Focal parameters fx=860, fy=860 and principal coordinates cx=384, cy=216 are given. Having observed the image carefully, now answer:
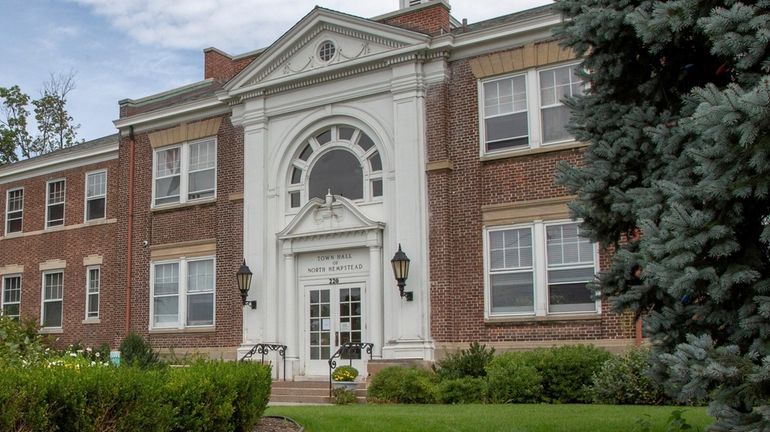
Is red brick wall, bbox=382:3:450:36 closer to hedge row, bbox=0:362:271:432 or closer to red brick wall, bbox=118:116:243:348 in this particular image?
red brick wall, bbox=118:116:243:348

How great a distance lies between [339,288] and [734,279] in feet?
46.9

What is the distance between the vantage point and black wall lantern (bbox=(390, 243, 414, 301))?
18344mm

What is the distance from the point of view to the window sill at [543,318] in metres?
16.9

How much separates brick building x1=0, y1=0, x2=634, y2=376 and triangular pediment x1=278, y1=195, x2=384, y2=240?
5 cm

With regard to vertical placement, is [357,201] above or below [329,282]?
above

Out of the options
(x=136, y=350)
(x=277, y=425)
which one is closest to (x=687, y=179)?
(x=277, y=425)

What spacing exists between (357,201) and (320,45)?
400 centimetres

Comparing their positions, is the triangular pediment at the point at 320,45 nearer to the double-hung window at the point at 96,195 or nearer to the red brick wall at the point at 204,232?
the red brick wall at the point at 204,232

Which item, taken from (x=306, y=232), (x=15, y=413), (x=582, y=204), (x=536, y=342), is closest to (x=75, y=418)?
(x=15, y=413)

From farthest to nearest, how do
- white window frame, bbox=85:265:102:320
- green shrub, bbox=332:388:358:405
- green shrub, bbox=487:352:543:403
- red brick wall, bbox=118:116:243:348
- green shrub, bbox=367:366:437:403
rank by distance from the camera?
white window frame, bbox=85:265:102:320 → red brick wall, bbox=118:116:243:348 → green shrub, bbox=332:388:358:405 → green shrub, bbox=367:366:437:403 → green shrub, bbox=487:352:543:403

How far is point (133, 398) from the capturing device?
8.45 meters

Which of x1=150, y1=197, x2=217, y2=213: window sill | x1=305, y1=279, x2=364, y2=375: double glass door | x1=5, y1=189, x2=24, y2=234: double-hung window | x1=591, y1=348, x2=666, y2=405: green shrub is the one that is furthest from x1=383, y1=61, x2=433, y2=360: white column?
x1=5, y1=189, x2=24, y2=234: double-hung window

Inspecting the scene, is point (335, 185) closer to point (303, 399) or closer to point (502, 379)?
point (303, 399)

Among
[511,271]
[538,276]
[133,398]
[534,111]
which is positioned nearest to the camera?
[133,398]
